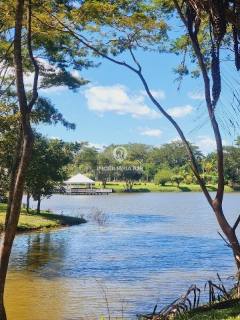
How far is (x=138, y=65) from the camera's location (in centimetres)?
1048

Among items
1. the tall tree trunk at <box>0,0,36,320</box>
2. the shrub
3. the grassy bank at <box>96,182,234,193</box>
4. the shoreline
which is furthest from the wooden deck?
the tall tree trunk at <box>0,0,36,320</box>

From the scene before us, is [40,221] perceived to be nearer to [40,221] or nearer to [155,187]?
[40,221]

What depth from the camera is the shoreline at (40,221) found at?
32.6 meters

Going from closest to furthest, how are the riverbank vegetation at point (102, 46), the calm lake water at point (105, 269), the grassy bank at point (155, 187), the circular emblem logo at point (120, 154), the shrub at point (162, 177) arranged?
the riverbank vegetation at point (102, 46) < the calm lake water at point (105, 269) < the grassy bank at point (155, 187) < the shrub at point (162, 177) < the circular emblem logo at point (120, 154)

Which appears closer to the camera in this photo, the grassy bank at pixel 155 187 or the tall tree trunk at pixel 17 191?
the tall tree trunk at pixel 17 191

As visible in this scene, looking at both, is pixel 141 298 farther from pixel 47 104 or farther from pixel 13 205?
pixel 47 104

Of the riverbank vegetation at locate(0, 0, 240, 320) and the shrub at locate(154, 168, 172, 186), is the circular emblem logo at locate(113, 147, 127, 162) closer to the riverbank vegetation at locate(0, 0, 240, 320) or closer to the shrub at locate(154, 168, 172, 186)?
the shrub at locate(154, 168, 172, 186)

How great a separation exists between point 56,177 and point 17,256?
16.4 metres

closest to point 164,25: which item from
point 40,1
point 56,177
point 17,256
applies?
point 40,1

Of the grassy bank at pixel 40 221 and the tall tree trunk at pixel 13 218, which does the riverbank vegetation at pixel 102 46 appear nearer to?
the tall tree trunk at pixel 13 218

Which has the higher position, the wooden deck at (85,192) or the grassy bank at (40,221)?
the wooden deck at (85,192)

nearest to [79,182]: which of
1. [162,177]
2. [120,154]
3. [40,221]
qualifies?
[162,177]

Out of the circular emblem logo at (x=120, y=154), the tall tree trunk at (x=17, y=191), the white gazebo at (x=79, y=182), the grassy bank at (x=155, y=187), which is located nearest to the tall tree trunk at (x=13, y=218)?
the tall tree trunk at (x=17, y=191)

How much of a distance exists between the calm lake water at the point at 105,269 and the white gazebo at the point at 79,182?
215ft
